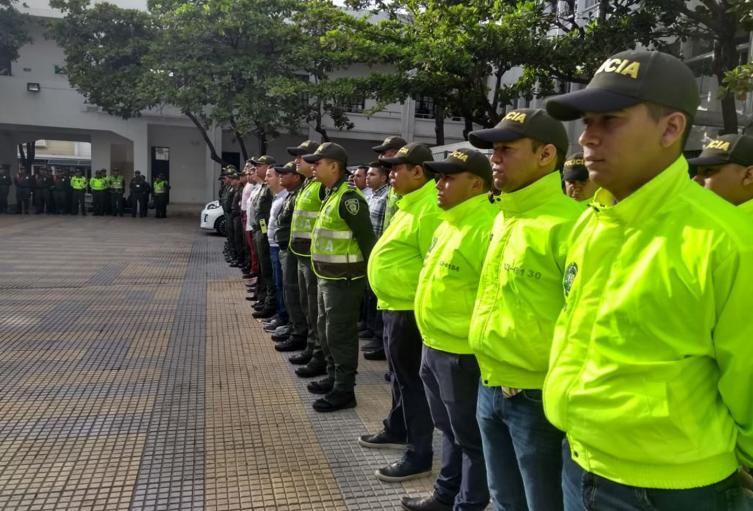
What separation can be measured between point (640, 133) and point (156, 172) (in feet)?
85.6

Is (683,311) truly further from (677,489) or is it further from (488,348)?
(488,348)

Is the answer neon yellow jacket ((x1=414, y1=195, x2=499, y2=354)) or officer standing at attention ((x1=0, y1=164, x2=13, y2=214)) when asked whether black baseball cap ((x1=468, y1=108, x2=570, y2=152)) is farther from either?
officer standing at attention ((x1=0, y1=164, x2=13, y2=214))

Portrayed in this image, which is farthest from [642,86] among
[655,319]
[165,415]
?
[165,415]

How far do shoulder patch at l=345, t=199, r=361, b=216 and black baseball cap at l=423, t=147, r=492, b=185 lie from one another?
149cm

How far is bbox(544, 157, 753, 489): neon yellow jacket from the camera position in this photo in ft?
4.02

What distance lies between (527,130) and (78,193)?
22955 mm

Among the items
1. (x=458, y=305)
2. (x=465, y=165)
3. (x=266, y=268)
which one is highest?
(x=465, y=165)

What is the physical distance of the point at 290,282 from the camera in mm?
5555

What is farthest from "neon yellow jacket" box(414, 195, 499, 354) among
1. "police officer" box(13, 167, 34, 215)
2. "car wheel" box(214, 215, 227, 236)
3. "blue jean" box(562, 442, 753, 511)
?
"police officer" box(13, 167, 34, 215)

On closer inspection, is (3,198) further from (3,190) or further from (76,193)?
(76,193)

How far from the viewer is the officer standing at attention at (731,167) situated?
9.07 feet

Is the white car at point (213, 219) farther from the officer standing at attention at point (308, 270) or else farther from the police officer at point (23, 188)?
the officer standing at attention at point (308, 270)

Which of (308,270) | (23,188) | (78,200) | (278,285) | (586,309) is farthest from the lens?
(78,200)

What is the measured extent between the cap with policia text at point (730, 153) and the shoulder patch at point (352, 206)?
2.14 meters
